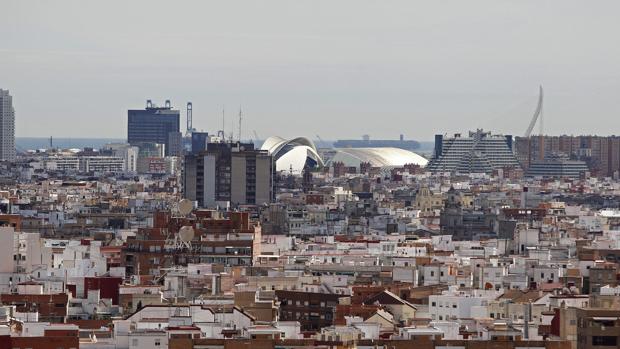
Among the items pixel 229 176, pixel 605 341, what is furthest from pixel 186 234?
pixel 229 176

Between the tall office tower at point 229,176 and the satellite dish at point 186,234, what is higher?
the tall office tower at point 229,176

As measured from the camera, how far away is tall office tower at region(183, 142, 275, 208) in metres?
140

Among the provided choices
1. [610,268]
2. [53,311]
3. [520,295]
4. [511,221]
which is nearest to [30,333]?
[53,311]

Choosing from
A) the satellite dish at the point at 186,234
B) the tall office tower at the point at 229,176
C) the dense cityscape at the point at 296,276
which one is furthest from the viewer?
the tall office tower at the point at 229,176

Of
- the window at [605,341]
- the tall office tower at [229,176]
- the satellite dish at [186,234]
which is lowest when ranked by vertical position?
the window at [605,341]

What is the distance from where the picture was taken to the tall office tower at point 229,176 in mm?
140500

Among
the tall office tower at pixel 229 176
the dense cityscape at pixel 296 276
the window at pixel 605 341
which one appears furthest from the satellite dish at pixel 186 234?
the tall office tower at pixel 229 176

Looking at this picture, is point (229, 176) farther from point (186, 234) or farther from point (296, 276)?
point (296, 276)

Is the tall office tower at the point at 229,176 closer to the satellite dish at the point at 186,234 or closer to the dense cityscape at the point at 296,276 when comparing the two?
the dense cityscape at the point at 296,276

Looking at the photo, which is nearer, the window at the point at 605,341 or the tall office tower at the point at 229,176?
the window at the point at 605,341

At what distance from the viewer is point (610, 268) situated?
250 feet

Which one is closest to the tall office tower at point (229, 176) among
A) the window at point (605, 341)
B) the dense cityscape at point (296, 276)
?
the dense cityscape at point (296, 276)

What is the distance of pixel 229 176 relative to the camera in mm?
142000

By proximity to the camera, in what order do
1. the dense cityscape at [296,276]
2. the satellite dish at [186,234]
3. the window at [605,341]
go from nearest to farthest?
1. the window at [605,341]
2. the dense cityscape at [296,276]
3. the satellite dish at [186,234]
